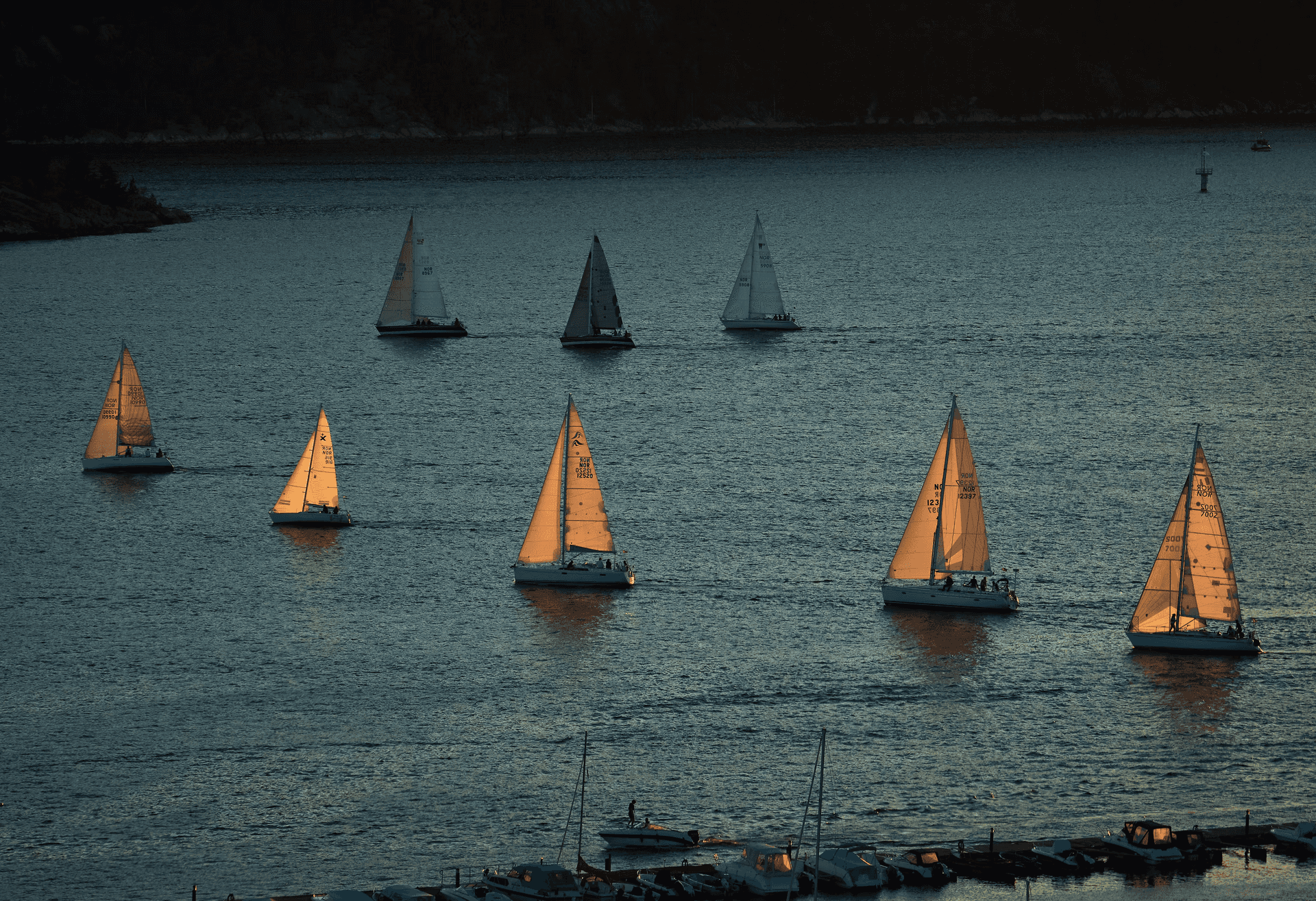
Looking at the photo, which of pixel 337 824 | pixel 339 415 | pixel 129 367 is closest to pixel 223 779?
pixel 337 824

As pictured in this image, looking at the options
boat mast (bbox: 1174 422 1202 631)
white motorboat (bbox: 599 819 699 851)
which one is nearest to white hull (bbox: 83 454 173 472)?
white motorboat (bbox: 599 819 699 851)

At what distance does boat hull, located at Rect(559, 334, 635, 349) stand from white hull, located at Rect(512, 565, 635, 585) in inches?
2629

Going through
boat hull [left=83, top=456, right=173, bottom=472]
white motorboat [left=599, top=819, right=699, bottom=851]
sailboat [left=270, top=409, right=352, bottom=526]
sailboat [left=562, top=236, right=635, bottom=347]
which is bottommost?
white motorboat [left=599, top=819, right=699, bottom=851]

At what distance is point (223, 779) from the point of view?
206ft

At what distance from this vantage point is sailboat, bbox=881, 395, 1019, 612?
7950 cm

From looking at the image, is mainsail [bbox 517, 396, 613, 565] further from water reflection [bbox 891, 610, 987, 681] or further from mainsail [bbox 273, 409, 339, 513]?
mainsail [bbox 273, 409, 339, 513]

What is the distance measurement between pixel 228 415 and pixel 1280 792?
81.4 metres

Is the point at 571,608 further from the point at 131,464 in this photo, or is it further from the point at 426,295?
the point at 426,295

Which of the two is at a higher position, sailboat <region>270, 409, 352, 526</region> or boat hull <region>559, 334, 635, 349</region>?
boat hull <region>559, 334, 635, 349</region>

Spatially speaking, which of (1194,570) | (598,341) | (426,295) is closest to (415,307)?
(426,295)

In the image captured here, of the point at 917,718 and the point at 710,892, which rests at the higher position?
the point at 917,718

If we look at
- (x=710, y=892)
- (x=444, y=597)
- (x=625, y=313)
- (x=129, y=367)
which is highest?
(x=625, y=313)

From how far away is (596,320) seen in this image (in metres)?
150

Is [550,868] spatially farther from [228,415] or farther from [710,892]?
[228,415]
